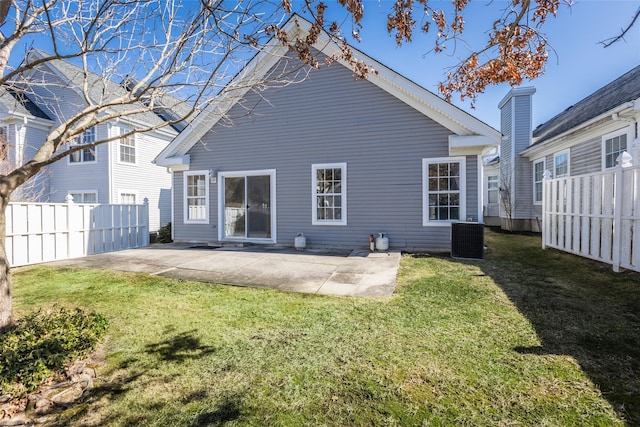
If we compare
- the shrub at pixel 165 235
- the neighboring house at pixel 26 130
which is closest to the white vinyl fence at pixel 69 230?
the shrub at pixel 165 235

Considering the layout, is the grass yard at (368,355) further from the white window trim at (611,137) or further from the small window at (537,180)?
the small window at (537,180)

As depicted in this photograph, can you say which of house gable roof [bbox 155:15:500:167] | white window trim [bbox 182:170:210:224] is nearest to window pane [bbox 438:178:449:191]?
house gable roof [bbox 155:15:500:167]

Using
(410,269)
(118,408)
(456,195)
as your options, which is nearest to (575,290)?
(410,269)

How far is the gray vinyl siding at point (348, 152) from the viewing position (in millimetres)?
8461

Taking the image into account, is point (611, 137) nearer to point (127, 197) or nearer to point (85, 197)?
point (127, 197)

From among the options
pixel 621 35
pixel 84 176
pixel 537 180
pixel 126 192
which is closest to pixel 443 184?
pixel 621 35

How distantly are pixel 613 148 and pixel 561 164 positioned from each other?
114 inches

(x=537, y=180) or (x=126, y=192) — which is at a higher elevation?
(x=537, y=180)

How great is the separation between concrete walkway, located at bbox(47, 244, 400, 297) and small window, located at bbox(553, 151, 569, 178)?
26.0 ft

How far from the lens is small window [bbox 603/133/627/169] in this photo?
8195 millimetres

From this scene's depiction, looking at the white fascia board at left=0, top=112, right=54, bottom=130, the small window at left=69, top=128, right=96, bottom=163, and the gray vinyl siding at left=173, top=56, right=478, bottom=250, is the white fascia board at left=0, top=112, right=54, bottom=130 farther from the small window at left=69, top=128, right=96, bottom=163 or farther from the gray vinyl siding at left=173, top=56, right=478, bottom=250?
the gray vinyl siding at left=173, top=56, right=478, bottom=250

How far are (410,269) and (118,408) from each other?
208 inches

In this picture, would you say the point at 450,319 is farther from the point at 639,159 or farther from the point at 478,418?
the point at 639,159

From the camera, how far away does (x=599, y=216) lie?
6.05 m
